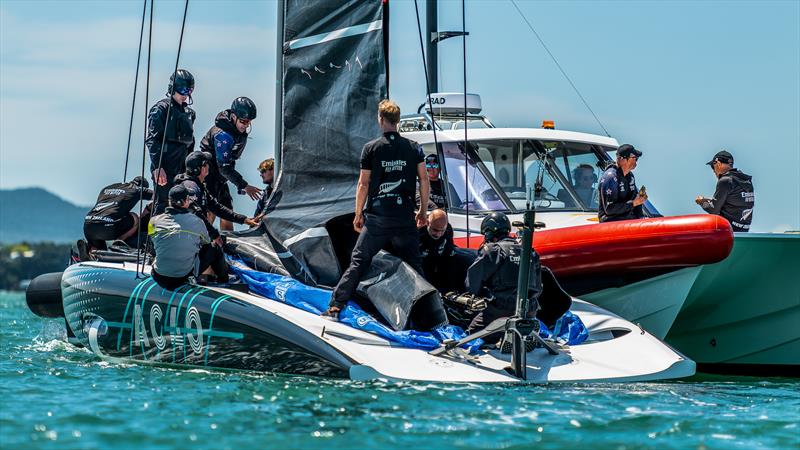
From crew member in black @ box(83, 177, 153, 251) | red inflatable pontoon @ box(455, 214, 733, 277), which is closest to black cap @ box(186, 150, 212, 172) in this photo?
crew member in black @ box(83, 177, 153, 251)

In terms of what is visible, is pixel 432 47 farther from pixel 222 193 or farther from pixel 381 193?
pixel 381 193

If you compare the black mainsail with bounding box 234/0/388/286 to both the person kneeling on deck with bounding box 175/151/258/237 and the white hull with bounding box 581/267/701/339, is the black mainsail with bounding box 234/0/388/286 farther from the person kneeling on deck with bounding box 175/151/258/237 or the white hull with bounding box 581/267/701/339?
the white hull with bounding box 581/267/701/339

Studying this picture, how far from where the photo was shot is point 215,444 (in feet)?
19.4

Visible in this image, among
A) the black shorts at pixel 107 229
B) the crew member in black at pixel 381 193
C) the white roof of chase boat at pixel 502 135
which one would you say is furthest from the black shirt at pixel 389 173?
the black shorts at pixel 107 229

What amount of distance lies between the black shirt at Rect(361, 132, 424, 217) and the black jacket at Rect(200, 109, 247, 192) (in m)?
2.34

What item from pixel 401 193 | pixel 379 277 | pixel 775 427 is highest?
pixel 401 193

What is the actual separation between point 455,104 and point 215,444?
7.65m

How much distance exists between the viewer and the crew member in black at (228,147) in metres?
10.6

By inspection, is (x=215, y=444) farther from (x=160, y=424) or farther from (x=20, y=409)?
(x=20, y=409)

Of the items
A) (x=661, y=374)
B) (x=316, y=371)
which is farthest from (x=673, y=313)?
(x=316, y=371)

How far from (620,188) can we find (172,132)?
4283mm

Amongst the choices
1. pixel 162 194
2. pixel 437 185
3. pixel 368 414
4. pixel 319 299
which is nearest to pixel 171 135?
pixel 162 194

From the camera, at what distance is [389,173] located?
860 centimetres

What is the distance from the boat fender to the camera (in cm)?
1182
